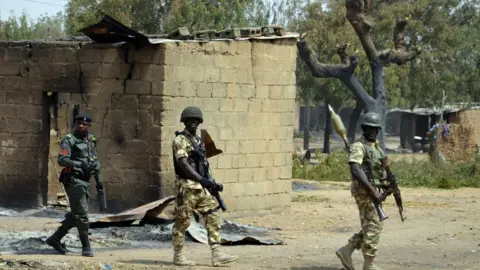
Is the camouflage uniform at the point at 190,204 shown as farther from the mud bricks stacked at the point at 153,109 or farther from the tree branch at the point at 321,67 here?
the tree branch at the point at 321,67

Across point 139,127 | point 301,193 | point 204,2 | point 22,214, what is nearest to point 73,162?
point 139,127

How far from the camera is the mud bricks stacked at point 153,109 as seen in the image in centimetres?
1287

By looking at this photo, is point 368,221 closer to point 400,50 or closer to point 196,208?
point 196,208

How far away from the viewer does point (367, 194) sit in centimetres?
870

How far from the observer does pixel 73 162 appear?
9359 millimetres

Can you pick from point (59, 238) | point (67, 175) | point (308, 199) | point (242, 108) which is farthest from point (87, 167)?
point (308, 199)

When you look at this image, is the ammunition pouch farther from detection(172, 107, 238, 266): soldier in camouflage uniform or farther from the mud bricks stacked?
the mud bricks stacked

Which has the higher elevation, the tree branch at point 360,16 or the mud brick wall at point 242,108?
the tree branch at point 360,16

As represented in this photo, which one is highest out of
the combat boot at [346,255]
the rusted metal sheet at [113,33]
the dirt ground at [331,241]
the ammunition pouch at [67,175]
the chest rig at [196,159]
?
the rusted metal sheet at [113,33]

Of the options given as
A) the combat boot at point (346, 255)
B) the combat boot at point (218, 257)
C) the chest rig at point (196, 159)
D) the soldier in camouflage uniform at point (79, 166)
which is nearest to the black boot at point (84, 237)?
the soldier in camouflage uniform at point (79, 166)

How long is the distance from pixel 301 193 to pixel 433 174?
4.61 metres

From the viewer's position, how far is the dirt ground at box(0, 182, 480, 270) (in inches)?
380

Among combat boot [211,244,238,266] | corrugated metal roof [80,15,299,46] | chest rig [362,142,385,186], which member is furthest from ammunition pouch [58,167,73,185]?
corrugated metal roof [80,15,299,46]

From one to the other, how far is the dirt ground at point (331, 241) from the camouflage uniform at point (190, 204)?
0.34m
